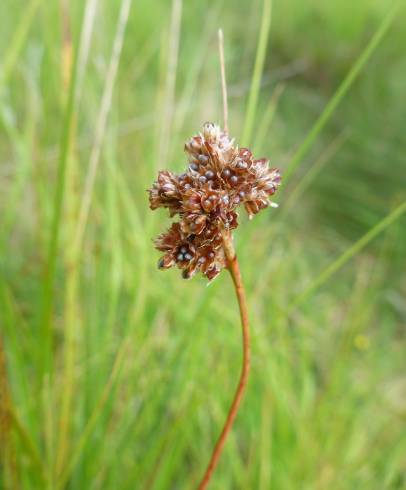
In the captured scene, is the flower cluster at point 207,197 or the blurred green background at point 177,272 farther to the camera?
the blurred green background at point 177,272

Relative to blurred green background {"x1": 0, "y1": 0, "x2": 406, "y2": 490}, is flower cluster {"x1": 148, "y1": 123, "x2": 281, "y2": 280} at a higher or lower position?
lower

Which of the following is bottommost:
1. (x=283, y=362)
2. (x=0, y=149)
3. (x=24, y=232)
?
(x=283, y=362)

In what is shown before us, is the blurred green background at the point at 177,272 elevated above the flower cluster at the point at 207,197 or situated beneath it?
elevated above

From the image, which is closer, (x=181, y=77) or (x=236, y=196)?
(x=236, y=196)

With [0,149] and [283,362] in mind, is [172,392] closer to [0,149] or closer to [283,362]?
[283,362]

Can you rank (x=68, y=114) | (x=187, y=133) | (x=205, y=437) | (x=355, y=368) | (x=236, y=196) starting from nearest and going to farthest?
(x=236, y=196) < (x=68, y=114) < (x=205, y=437) < (x=355, y=368) < (x=187, y=133)

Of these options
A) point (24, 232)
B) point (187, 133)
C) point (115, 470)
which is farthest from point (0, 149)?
point (115, 470)
